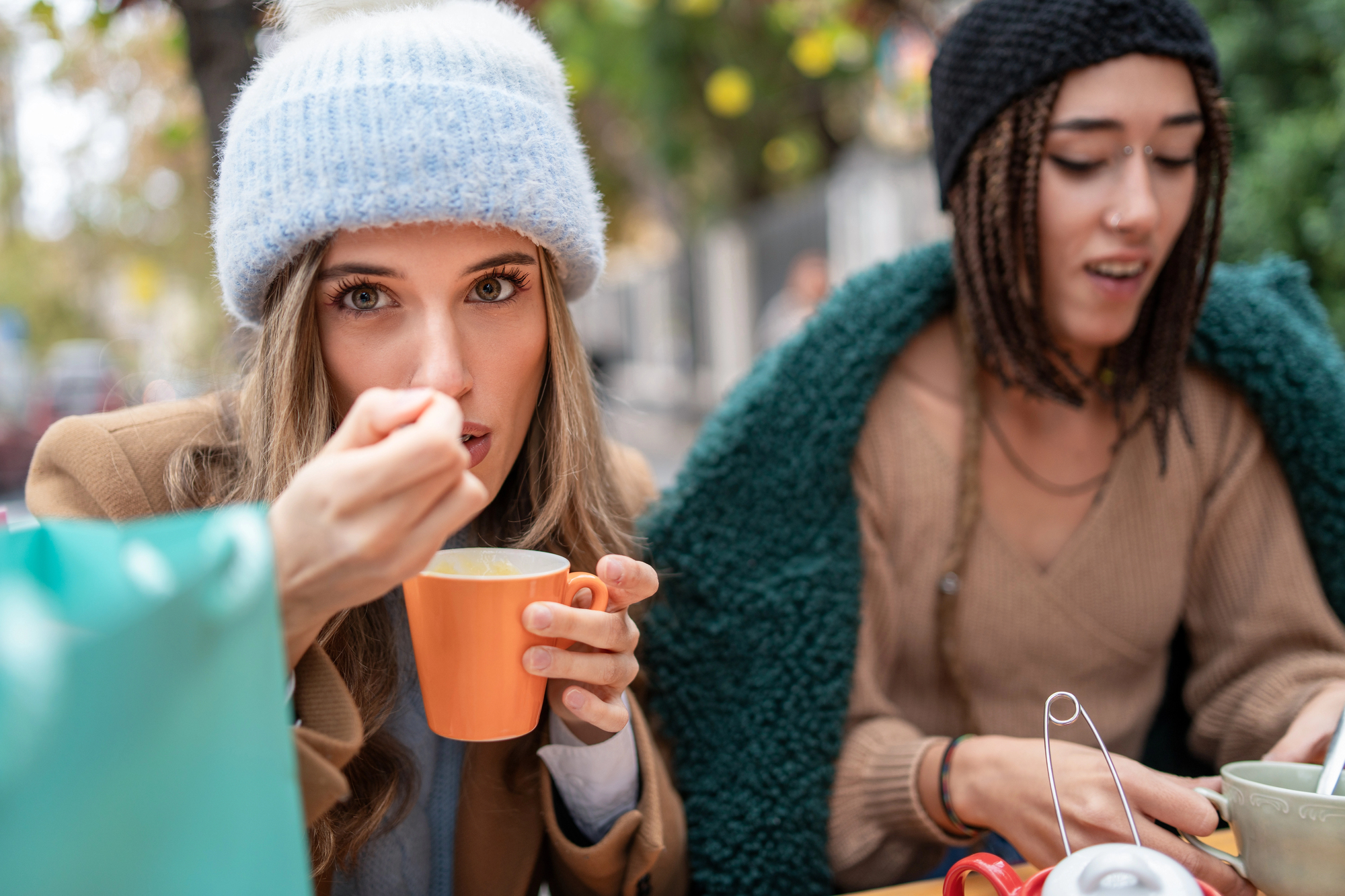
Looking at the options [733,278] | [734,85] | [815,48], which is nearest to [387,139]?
[815,48]

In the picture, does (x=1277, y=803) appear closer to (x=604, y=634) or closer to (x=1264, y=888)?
(x=1264, y=888)

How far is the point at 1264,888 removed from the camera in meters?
1.03

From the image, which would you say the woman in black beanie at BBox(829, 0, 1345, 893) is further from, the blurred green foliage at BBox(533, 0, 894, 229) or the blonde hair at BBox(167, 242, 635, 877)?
the blurred green foliage at BBox(533, 0, 894, 229)

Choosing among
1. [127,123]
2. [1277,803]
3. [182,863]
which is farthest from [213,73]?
[127,123]

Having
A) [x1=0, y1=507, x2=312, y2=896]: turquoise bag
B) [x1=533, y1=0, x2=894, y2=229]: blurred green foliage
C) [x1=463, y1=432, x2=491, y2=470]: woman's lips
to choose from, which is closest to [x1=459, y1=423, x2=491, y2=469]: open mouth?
[x1=463, y1=432, x2=491, y2=470]: woman's lips

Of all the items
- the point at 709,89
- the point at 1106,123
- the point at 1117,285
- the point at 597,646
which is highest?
the point at 709,89

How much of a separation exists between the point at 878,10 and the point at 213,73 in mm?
4818

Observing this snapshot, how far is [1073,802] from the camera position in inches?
46.7

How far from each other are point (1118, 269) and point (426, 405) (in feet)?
3.97

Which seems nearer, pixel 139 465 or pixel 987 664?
pixel 139 465

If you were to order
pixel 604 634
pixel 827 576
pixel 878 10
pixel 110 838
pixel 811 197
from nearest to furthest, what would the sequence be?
1. pixel 110 838
2. pixel 604 634
3. pixel 827 576
4. pixel 878 10
5. pixel 811 197

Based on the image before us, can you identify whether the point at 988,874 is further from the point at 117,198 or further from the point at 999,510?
the point at 117,198

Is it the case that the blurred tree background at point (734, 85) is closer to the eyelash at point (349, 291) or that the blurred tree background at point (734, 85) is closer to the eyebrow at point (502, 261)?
the eyebrow at point (502, 261)

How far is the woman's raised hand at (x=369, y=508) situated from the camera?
0.75 metres
